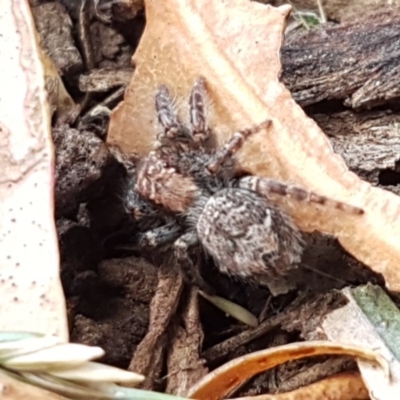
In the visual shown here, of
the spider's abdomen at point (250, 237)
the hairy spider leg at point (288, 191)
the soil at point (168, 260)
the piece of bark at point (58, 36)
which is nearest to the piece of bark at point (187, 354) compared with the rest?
the soil at point (168, 260)

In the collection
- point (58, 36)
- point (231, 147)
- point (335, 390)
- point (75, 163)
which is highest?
point (58, 36)

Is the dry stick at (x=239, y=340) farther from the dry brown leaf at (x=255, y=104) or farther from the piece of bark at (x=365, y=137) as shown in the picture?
the piece of bark at (x=365, y=137)

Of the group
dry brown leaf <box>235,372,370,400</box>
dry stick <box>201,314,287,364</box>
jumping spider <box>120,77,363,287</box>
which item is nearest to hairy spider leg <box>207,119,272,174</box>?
jumping spider <box>120,77,363,287</box>

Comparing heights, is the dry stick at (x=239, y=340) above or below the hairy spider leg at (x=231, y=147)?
below

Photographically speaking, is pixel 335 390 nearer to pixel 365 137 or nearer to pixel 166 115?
pixel 365 137

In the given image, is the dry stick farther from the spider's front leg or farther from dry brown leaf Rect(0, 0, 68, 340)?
dry brown leaf Rect(0, 0, 68, 340)

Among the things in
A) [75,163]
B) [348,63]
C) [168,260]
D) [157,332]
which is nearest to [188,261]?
[168,260]
